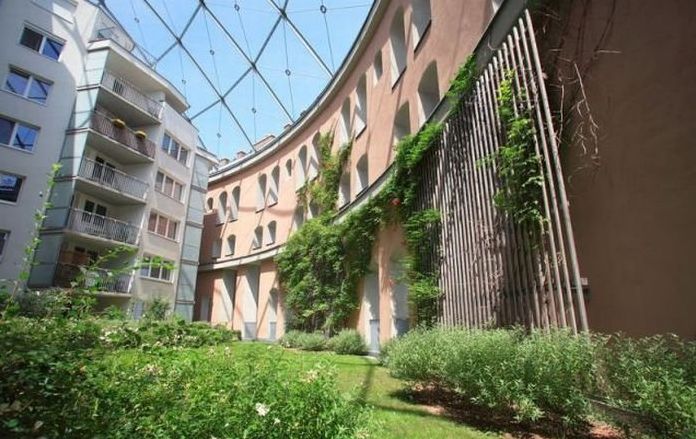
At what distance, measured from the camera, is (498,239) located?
5.77m

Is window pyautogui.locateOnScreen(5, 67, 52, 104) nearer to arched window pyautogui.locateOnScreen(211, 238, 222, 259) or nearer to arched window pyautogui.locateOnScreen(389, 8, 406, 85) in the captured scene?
arched window pyautogui.locateOnScreen(211, 238, 222, 259)

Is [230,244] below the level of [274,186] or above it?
below

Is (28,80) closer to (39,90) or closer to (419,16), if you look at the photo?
(39,90)

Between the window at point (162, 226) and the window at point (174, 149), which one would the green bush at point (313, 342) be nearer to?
the window at point (162, 226)

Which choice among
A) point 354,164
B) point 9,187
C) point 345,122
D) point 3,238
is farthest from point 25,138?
point 354,164

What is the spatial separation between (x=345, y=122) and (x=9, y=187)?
14.6 m

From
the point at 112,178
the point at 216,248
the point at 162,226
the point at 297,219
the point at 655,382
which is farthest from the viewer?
the point at 216,248

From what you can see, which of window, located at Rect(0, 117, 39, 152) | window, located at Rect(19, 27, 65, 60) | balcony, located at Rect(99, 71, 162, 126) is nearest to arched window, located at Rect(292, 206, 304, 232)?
balcony, located at Rect(99, 71, 162, 126)

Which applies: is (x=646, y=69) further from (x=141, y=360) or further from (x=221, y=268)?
(x=221, y=268)

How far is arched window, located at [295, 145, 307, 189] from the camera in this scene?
69.8 ft

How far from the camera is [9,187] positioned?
15.8 metres

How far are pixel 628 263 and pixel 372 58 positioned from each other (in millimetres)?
13083

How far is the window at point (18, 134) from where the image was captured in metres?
16.1

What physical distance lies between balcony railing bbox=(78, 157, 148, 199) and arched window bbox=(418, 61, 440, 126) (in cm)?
1611
